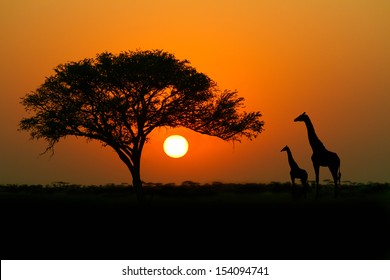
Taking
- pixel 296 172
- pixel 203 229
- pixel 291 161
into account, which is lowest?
pixel 203 229

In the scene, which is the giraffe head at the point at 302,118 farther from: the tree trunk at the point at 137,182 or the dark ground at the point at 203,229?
the tree trunk at the point at 137,182

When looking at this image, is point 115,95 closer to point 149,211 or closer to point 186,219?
point 149,211

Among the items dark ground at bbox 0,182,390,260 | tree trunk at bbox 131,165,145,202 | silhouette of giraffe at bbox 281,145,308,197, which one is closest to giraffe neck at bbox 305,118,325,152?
silhouette of giraffe at bbox 281,145,308,197

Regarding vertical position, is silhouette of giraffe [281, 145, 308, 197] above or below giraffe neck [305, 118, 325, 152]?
below

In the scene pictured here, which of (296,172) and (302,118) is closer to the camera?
(302,118)

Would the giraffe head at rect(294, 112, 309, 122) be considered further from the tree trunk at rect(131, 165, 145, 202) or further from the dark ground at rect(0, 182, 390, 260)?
the tree trunk at rect(131, 165, 145, 202)

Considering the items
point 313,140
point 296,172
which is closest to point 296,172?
point 296,172

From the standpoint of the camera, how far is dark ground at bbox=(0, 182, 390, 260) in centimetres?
2067

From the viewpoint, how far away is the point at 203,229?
2427 cm

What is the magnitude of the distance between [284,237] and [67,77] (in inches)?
998

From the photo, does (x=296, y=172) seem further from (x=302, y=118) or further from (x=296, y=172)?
(x=302, y=118)

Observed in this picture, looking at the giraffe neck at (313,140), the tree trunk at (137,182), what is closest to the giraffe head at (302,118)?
the giraffe neck at (313,140)

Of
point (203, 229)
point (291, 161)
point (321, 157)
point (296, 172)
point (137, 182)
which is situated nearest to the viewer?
point (203, 229)

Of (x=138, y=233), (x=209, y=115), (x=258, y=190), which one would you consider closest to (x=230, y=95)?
(x=209, y=115)
